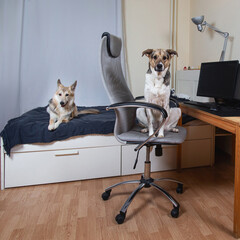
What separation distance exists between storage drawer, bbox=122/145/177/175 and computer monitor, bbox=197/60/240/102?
639 mm

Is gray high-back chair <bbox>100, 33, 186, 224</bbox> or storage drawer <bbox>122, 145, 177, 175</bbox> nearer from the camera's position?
gray high-back chair <bbox>100, 33, 186, 224</bbox>

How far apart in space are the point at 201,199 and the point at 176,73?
86.9 inches

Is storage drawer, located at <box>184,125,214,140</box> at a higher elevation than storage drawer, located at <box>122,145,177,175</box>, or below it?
higher

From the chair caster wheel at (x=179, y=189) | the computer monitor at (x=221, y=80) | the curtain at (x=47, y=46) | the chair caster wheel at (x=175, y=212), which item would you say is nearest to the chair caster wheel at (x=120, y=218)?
the chair caster wheel at (x=175, y=212)

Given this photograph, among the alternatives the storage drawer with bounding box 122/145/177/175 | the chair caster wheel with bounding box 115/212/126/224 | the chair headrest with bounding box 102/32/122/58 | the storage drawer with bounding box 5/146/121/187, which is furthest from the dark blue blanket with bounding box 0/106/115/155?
the chair caster wheel with bounding box 115/212/126/224

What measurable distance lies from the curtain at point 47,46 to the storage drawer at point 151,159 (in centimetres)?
131

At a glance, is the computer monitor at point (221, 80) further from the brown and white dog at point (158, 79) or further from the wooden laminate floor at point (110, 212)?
the wooden laminate floor at point (110, 212)

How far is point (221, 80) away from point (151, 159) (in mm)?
943

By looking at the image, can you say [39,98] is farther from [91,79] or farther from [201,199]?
[201,199]

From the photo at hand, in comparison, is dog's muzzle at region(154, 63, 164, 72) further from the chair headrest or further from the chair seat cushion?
the chair seat cushion

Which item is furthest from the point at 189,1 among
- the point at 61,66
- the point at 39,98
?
the point at 39,98

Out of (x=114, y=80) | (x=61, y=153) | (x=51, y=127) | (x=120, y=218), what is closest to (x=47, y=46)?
(x=51, y=127)

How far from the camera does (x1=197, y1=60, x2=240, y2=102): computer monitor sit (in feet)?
6.18

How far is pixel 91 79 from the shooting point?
3271 mm
